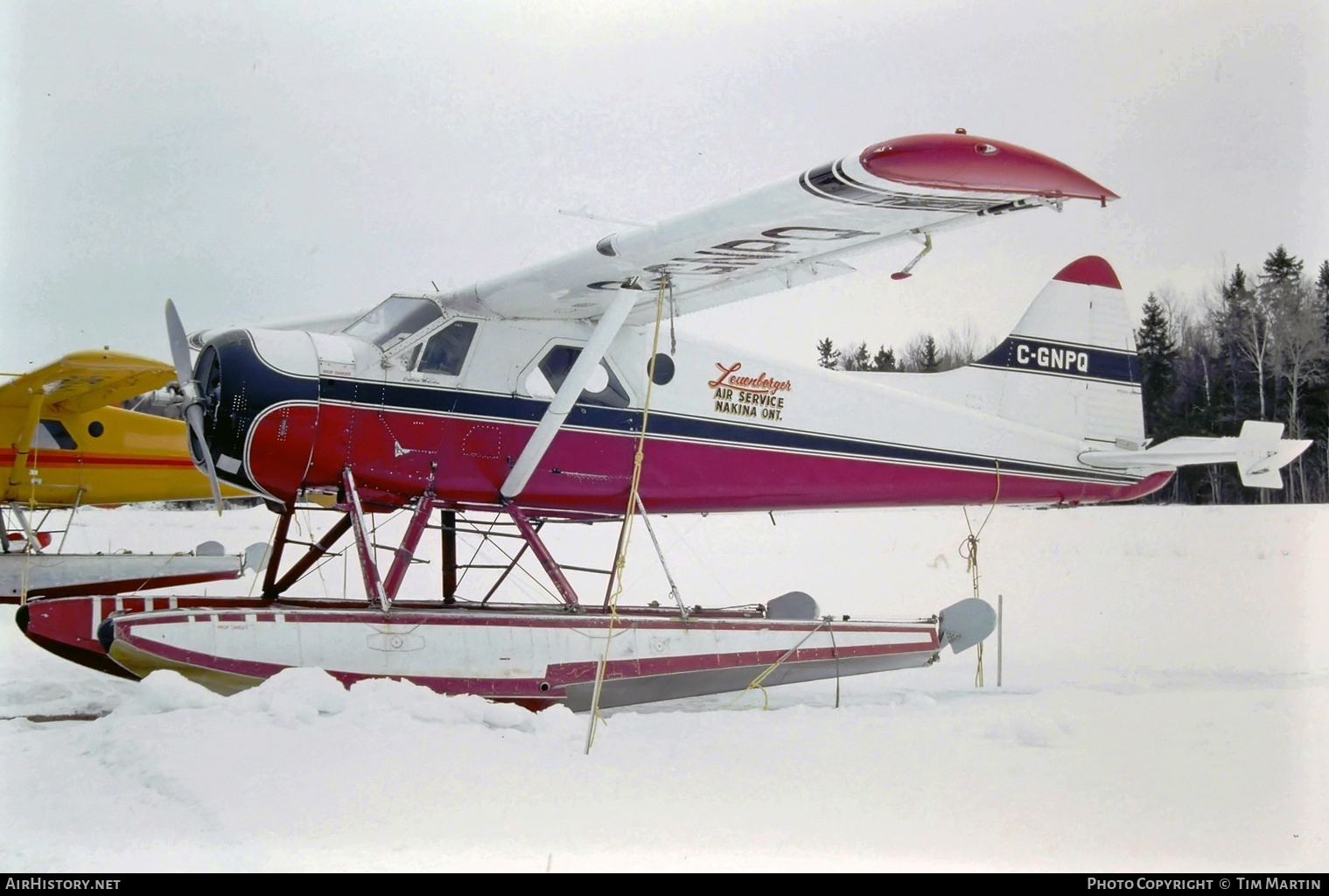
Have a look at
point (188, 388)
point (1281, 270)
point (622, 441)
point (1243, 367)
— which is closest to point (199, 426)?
point (188, 388)

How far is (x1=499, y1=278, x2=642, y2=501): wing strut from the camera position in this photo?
6.51m

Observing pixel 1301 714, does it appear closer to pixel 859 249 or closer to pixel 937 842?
pixel 937 842

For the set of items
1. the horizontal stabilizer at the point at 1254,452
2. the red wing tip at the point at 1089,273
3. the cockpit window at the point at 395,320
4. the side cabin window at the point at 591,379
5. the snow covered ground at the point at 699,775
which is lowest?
the snow covered ground at the point at 699,775

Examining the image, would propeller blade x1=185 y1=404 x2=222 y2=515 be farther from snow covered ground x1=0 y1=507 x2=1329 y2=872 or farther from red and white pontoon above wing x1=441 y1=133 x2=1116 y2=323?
red and white pontoon above wing x1=441 y1=133 x2=1116 y2=323

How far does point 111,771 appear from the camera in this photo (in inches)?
168

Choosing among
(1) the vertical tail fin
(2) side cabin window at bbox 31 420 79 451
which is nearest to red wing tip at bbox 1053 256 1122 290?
(1) the vertical tail fin

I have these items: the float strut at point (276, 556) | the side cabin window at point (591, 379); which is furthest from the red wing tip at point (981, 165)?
Answer: the float strut at point (276, 556)

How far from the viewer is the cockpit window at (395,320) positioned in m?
6.76

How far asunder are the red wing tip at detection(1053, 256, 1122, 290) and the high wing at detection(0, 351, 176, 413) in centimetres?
830

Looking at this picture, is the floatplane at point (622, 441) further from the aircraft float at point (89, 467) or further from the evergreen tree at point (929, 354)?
the evergreen tree at point (929, 354)

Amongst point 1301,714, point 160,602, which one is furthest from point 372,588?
point 1301,714

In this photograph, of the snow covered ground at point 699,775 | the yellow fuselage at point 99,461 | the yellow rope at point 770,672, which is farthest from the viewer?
the yellow fuselage at point 99,461

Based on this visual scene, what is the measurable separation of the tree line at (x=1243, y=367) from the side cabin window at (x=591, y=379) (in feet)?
17.6
